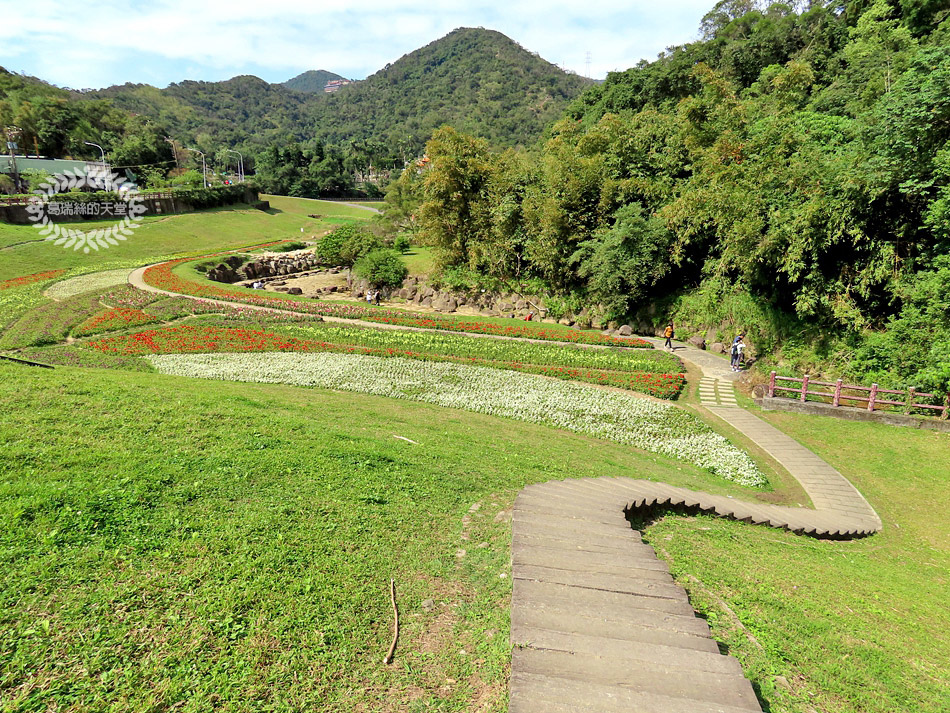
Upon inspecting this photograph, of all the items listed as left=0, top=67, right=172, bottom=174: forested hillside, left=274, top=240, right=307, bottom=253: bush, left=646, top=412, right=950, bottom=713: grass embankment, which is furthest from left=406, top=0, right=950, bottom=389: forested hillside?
left=0, top=67, right=172, bottom=174: forested hillside

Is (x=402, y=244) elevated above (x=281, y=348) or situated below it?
above

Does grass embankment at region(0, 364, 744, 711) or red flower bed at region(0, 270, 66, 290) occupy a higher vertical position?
red flower bed at region(0, 270, 66, 290)

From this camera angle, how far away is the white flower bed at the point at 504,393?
14305 millimetres

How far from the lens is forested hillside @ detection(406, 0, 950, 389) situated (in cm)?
1579

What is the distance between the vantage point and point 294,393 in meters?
15.3

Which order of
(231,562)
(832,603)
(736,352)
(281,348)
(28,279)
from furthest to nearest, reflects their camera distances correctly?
→ (28,279)
(281,348)
(736,352)
(832,603)
(231,562)

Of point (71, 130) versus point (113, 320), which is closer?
point (113, 320)

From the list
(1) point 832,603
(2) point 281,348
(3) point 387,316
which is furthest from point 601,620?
(3) point 387,316

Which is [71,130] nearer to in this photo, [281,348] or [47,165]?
[47,165]

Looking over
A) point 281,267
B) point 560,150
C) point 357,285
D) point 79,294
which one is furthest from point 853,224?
point 281,267

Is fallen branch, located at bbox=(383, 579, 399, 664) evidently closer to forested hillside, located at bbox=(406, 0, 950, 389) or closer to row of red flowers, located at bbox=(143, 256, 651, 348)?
forested hillside, located at bbox=(406, 0, 950, 389)

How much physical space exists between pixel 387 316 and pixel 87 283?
2039 cm

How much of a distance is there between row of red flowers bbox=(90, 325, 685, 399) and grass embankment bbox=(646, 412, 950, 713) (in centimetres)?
803

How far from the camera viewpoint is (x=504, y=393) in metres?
17.6
